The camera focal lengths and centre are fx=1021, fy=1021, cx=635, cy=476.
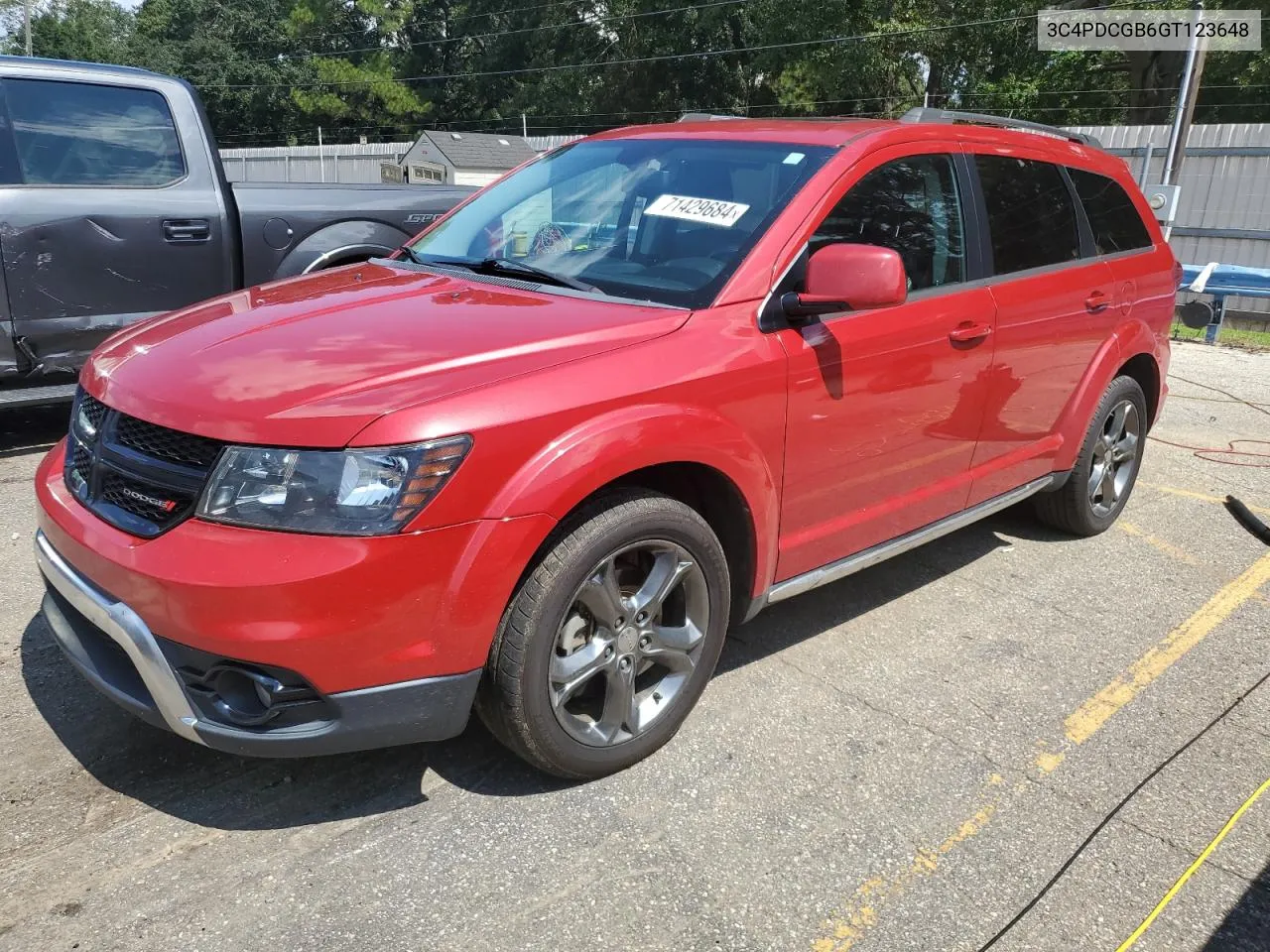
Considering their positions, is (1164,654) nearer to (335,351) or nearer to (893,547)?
(893,547)

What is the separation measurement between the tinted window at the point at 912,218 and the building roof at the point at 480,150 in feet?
84.2

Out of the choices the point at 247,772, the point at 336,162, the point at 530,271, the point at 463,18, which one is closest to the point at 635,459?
the point at 530,271

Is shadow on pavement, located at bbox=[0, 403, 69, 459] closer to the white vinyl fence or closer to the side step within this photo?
the side step

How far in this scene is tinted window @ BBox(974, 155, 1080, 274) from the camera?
3947 millimetres

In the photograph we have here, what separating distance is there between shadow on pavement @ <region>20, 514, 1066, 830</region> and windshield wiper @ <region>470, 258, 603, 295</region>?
1.37 meters

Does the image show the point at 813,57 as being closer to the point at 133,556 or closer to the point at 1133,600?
the point at 1133,600

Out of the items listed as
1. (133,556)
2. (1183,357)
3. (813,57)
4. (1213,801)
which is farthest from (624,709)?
(813,57)

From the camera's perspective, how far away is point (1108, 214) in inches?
Answer: 185

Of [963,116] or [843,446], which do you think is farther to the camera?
[963,116]

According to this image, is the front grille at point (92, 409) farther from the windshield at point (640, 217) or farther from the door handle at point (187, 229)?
the door handle at point (187, 229)

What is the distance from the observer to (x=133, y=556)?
2367 millimetres

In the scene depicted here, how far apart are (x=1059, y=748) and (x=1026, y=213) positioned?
214cm

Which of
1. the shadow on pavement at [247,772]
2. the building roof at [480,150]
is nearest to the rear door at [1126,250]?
the shadow on pavement at [247,772]

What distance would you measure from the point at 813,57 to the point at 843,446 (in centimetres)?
3173
